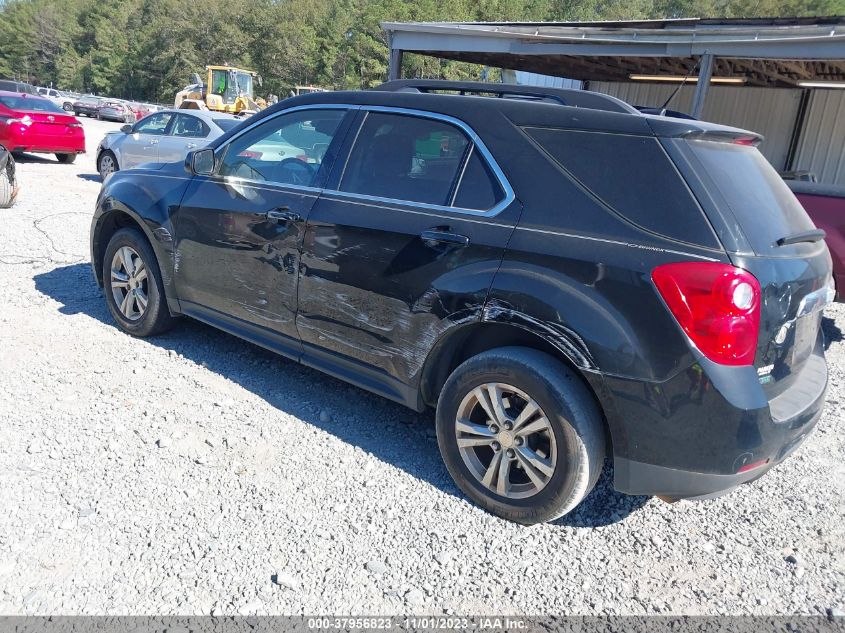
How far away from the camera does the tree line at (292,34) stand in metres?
58.6

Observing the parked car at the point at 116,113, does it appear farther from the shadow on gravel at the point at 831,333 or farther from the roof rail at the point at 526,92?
the roof rail at the point at 526,92

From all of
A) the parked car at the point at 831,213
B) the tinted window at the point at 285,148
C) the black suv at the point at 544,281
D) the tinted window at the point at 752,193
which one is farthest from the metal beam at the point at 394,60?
the tinted window at the point at 752,193

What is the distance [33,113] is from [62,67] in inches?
3584

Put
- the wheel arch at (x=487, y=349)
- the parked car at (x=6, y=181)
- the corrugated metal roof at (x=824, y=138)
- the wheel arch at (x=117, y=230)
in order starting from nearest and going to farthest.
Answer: the wheel arch at (x=487, y=349) → the wheel arch at (x=117, y=230) → the parked car at (x=6, y=181) → the corrugated metal roof at (x=824, y=138)

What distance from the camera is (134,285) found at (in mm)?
4914

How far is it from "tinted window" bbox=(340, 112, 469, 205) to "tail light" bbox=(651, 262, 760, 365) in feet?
3.97

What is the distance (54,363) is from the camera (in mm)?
4465

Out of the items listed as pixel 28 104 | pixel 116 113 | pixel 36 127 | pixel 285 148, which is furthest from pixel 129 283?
pixel 116 113

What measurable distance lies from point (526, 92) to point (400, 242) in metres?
1.00

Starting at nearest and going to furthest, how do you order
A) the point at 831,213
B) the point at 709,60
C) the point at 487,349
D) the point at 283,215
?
the point at 487,349, the point at 283,215, the point at 831,213, the point at 709,60

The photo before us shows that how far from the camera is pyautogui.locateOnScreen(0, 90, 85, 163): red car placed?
48.7ft

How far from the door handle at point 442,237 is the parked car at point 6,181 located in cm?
792

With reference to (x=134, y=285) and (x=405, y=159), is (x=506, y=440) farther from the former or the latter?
(x=134, y=285)

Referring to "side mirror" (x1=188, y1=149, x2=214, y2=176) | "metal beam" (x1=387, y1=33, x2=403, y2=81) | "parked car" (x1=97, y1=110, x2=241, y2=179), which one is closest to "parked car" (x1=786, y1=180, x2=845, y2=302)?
"side mirror" (x1=188, y1=149, x2=214, y2=176)
